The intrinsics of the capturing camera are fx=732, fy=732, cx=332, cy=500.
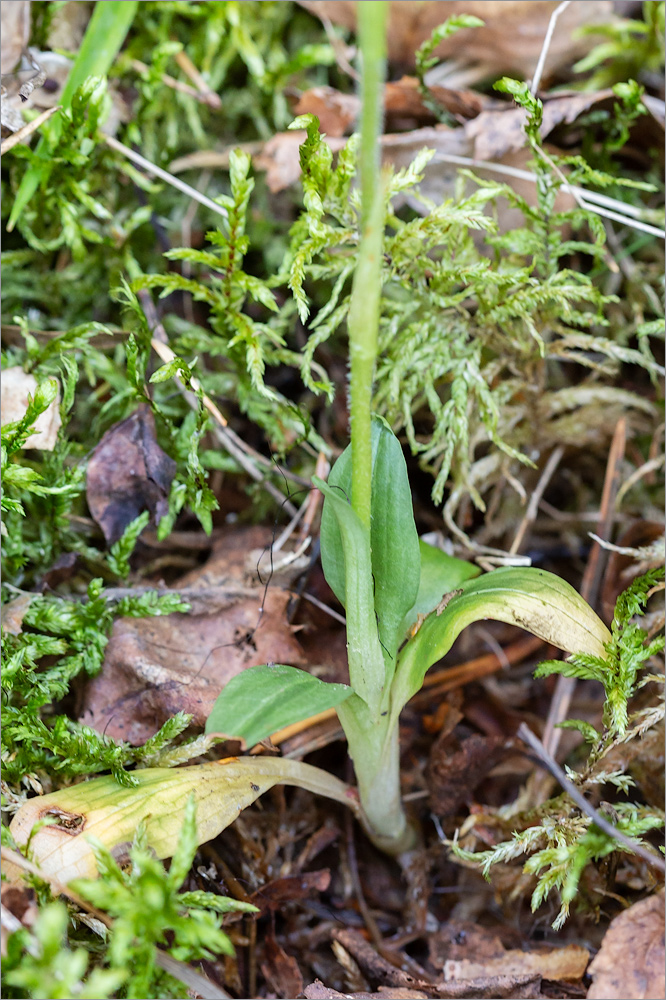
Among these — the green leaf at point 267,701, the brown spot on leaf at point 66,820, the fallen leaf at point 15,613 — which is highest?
the green leaf at point 267,701

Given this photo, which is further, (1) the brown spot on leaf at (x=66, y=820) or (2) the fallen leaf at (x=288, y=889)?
(2) the fallen leaf at (x=288, y=889)

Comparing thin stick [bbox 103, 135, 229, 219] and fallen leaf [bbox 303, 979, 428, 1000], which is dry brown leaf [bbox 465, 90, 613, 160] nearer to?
thin stick [bbox 103, 135, 229, 219]

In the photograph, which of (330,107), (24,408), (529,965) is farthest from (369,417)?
(330,107)

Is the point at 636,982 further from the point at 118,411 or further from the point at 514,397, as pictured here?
the point at 118,411

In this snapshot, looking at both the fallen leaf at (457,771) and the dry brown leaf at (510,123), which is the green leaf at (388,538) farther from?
the dry brown leaf at (510,123)

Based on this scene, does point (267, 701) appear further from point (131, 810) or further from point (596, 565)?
point (596, 565)

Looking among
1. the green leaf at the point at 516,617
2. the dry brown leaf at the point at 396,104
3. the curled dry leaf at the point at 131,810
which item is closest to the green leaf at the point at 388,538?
the green leaf at the point at 516,617

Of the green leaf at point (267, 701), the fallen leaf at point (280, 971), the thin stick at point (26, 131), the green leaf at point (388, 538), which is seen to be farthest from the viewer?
the thin stick at point (26, 131)
